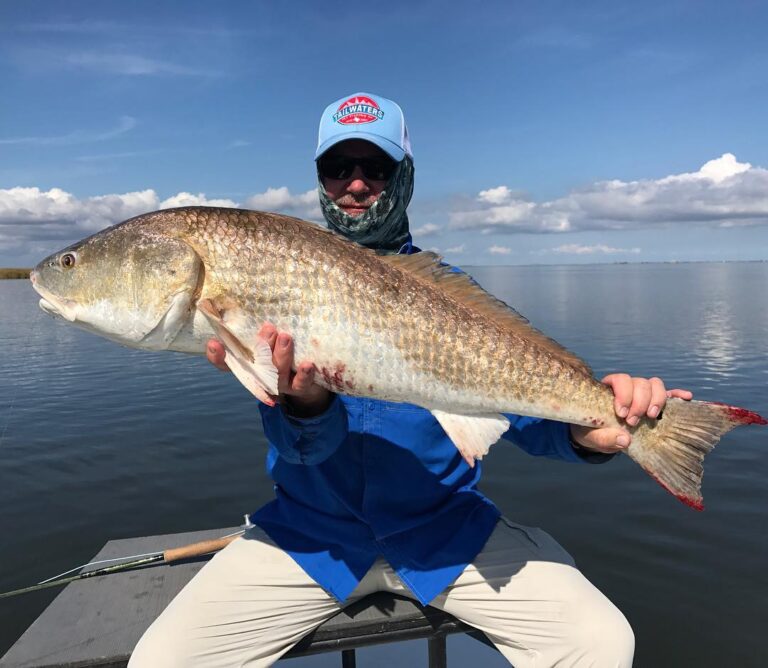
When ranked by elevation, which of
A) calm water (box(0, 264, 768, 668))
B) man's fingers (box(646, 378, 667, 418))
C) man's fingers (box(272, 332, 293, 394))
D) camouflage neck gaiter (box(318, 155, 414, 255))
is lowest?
calm water (box(0, 264, 768, 668))

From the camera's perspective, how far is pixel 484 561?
11.0 ft

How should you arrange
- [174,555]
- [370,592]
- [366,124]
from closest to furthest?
[370,592] < [366,124] < [174,555]

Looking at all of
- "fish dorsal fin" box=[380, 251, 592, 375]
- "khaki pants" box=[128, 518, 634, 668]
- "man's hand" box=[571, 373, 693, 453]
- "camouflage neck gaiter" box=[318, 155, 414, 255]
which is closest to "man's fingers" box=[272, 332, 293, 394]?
"fish dorsal fin" box=[380, 251, 592, 375]

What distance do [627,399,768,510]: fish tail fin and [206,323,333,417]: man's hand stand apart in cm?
172

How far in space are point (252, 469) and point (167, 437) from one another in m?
2.97

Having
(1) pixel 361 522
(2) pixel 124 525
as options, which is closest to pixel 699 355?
(2) pixel 124 525

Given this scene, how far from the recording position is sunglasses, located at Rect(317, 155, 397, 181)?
3.96 meters

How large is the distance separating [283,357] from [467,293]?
42.9 inches

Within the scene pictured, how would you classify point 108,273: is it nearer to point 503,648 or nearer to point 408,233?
point 408,233

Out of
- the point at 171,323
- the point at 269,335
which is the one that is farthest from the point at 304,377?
the point at 171,323

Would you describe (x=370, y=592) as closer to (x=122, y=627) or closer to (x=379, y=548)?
(x=379, y=548)

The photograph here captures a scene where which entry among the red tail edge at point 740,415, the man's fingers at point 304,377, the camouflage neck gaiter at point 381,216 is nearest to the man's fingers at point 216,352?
the man's fingers at point 304,377

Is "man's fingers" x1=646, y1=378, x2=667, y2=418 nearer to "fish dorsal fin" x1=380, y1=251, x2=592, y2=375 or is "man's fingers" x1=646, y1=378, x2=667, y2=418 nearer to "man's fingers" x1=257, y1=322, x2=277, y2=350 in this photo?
"fish dorsal fin" x1=380, y1=251, x2=592, y2=375

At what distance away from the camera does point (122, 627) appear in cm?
335
